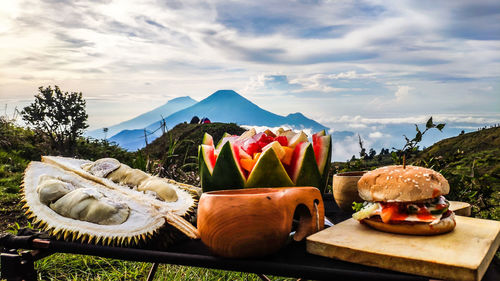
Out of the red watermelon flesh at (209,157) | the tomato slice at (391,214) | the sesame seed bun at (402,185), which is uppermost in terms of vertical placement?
the red watermelon flesh at (209,157)

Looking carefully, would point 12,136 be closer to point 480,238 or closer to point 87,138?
point 87,138

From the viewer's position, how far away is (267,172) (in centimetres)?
197

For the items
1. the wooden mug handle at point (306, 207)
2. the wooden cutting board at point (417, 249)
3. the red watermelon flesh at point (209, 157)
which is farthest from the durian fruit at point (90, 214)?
the wooden cutting board at point (417, 249)

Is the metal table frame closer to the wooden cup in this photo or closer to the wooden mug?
the wooden mug

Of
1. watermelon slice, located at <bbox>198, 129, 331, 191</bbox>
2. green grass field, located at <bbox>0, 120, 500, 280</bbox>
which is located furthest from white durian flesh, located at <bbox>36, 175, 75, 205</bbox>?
green grass field, located at <bbox>0, 120, 500, 280</bbox>

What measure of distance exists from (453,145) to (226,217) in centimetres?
396

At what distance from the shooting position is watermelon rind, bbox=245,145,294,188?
196 centimetres

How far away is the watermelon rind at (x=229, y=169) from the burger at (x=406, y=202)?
24.2 inches

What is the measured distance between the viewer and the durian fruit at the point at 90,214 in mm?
1934

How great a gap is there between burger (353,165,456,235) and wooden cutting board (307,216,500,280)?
42 millimetres

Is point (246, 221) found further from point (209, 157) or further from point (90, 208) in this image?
point (90, 208)

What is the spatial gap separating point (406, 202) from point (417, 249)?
401 mm

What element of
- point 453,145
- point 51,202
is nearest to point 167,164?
point 51,202

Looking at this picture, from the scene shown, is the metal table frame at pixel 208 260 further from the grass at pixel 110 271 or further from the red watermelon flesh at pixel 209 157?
the grass at pixel 110 271
